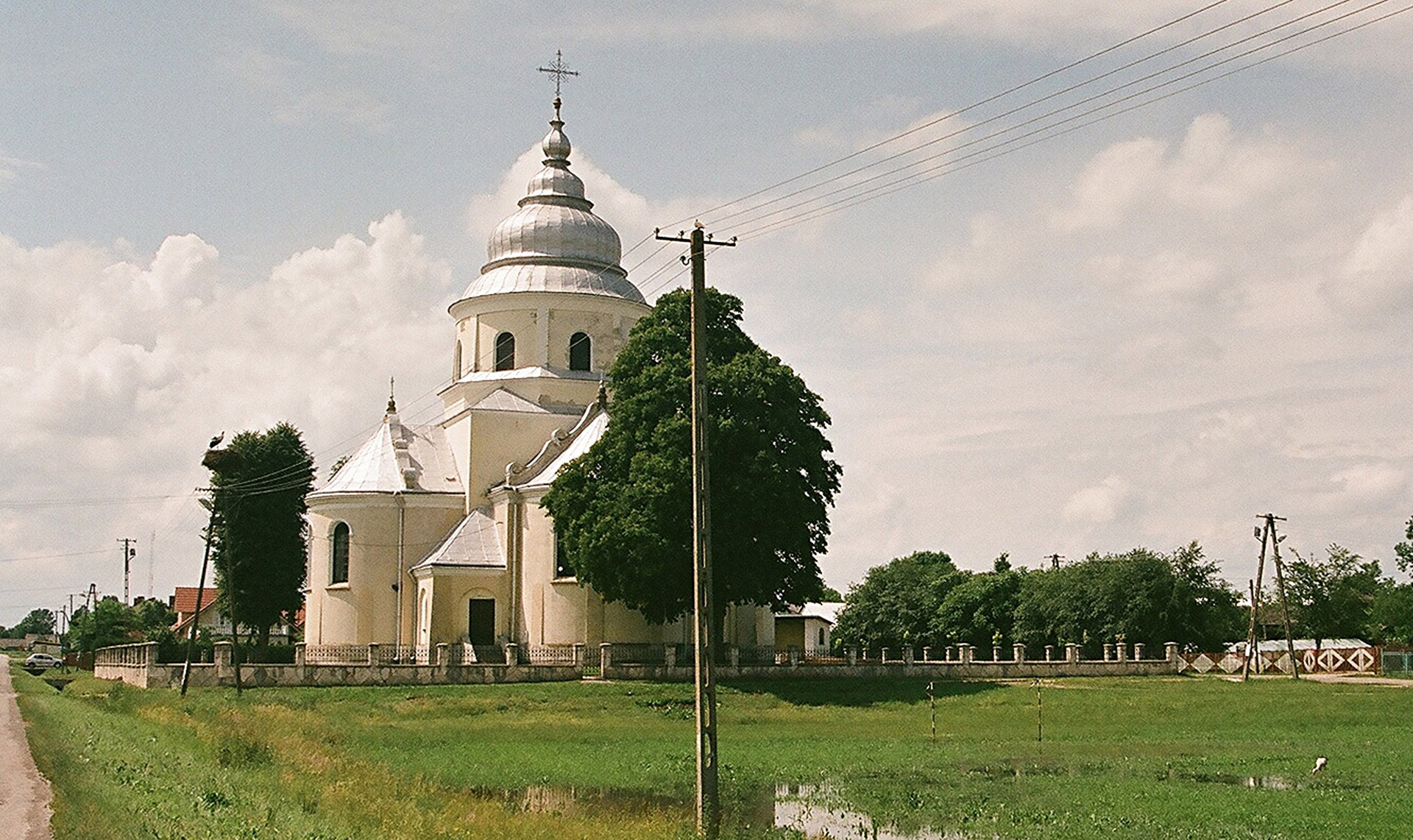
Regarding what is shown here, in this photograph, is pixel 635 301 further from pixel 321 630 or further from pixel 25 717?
pixel 25 717

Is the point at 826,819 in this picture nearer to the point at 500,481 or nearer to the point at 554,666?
the point at 554,666

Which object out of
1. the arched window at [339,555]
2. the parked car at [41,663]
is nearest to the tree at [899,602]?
the arched window at [339,555]

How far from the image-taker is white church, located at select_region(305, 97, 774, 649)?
165ft

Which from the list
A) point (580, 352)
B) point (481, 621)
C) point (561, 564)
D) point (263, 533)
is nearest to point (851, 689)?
point (561, 564)

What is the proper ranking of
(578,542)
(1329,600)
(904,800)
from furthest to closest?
(1329,600) → (578,542) → (904,800)

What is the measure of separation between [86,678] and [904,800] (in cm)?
5282

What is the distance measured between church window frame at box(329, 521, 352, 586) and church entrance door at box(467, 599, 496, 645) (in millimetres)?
5879

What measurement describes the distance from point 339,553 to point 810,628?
43297mm

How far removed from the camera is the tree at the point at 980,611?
247 feet

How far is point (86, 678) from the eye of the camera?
64.8 m

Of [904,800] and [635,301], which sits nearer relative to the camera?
[904,800]

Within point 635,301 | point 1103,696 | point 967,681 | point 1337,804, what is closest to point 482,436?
point 635,301

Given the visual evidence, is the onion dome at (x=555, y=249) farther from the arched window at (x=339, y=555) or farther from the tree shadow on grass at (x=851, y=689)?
the tree shadow on grass at (x=851, y=689)

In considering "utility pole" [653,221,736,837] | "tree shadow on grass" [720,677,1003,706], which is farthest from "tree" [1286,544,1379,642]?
"utility pole" [653,221,736,837]
